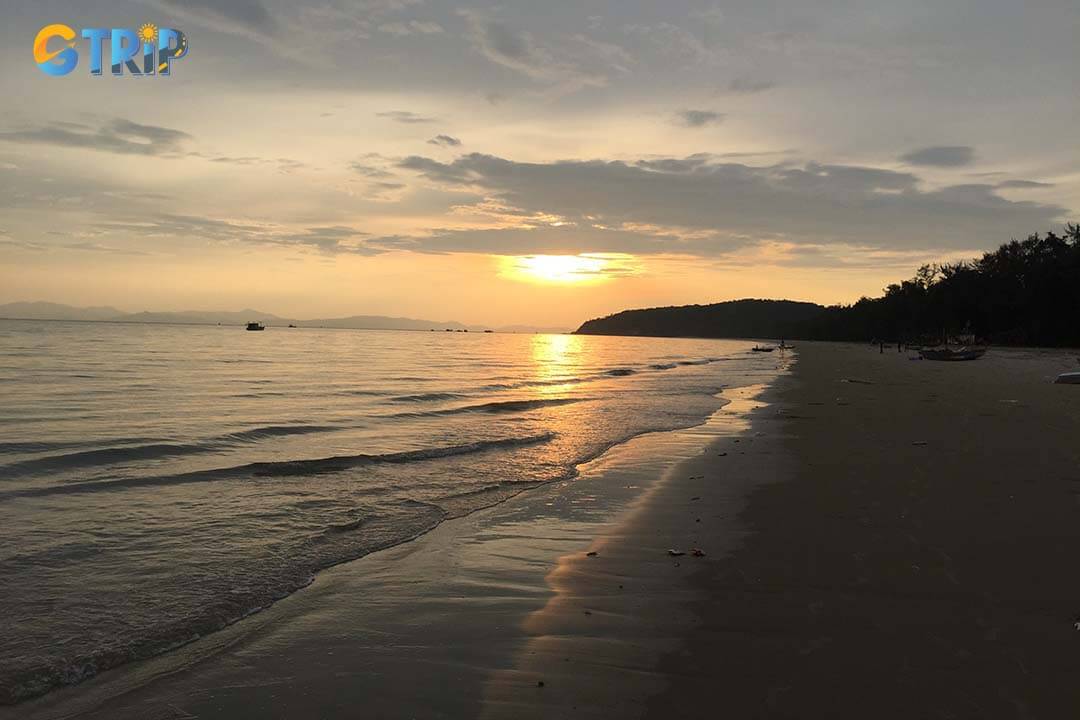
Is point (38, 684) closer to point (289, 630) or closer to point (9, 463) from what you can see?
point (289, 630)

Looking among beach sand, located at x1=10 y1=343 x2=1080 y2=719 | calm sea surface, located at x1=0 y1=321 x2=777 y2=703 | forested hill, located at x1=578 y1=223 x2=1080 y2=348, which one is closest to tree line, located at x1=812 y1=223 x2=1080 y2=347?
forested hill, located at x1=578 y1=223 x2=1080 y2=348

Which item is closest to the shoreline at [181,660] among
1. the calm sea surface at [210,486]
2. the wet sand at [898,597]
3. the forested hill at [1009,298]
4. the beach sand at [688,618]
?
the beach sand at [688,618]

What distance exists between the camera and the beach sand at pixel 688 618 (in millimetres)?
4516

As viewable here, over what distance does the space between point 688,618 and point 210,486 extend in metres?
9.10

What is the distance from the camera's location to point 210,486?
39.1 feet

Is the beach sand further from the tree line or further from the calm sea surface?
the tree line

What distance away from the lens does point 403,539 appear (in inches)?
354

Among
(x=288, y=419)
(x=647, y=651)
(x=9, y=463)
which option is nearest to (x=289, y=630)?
(x=647, y=651)

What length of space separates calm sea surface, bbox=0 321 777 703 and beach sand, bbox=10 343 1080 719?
68cm

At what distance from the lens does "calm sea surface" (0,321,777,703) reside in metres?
6.36

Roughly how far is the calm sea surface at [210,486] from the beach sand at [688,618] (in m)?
0.68

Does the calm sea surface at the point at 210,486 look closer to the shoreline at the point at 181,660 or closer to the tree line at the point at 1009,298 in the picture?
the shoreline at the point at 181,660

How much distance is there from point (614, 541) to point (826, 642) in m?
3.58

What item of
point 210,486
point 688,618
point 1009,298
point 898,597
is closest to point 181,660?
point 688,618
